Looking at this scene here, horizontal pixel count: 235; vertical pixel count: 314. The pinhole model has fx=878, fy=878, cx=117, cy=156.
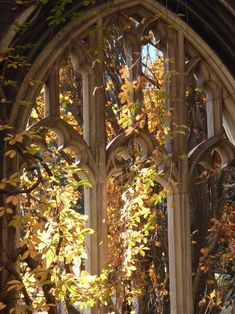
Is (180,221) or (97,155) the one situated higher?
(97,155)

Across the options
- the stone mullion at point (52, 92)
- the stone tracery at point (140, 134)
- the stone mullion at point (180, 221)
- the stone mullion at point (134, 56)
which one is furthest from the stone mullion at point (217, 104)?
the stone mullion at point (52, 92)

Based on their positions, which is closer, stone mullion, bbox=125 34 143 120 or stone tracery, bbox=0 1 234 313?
stone tracery, bbox=0 1 234 313

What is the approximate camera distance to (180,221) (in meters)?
4.50

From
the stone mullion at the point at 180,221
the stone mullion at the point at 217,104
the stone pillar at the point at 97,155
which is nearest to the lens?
the stone pillar at the point at 97,155

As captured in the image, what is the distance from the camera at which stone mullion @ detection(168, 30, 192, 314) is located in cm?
446

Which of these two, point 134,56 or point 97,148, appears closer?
point 97,148

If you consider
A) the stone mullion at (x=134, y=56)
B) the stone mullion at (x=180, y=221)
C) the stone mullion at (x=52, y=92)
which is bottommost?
the stone mullion at (x=180, y=221)

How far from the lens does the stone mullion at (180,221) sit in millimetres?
4459

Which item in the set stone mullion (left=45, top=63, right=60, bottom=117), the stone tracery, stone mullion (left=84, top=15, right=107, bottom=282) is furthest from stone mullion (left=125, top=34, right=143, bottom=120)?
stone mullion (left=45, top=63, right=60, bottom=117)

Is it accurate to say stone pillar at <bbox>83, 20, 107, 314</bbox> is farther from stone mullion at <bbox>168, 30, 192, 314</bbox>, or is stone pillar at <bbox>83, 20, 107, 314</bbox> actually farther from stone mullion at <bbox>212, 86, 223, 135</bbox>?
stone mullion at <bbox>212, 86, 223, 135</bbox>

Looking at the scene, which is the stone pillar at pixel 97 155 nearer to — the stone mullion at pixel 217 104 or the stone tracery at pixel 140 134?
the stone tracery at pixel 140 134

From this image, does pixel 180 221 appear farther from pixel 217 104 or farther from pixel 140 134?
pixel 217 104

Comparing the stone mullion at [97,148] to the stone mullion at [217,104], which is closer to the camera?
the stone mullion at [97,148]

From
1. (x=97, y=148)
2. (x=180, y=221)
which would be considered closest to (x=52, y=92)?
(x=97, y=148)
